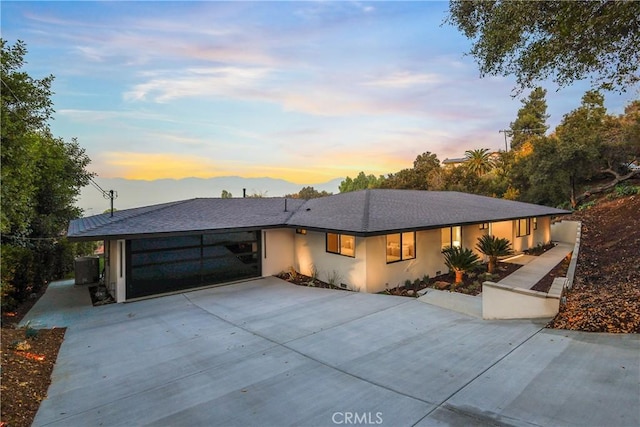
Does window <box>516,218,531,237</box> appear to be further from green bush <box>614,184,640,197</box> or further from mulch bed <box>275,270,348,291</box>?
mulch bed <box>275,270,348,291</box>

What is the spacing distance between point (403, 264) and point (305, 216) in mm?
4313

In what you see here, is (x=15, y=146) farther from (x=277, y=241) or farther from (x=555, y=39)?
(x=555, y=39)

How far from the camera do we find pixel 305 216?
13.0m

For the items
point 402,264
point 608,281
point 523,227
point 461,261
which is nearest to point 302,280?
point 402,264

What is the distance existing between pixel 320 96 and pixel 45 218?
48.5 feet

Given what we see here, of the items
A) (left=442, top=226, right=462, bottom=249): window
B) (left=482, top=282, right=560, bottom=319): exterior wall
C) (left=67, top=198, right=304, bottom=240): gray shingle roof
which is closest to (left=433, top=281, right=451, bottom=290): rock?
(left=442, top=226, right=462, bottom=249): window

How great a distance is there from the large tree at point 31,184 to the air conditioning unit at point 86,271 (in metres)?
1.20

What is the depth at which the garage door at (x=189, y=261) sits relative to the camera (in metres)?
9.95

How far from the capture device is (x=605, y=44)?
6504 mm

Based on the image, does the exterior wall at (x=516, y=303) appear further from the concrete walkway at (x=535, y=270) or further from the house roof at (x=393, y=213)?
the concrete walkway at (x=535, y=270)

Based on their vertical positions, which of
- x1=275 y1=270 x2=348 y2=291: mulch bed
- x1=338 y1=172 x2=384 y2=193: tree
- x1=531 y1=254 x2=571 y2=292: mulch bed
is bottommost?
x1=275 y1=270 x2=348 y2=291: mulch bed

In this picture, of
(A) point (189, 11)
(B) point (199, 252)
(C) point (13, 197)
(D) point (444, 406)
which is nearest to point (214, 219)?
(B) point (199, 252)

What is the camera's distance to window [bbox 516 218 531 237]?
657 inches

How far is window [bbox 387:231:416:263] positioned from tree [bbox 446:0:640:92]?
562 centimetres
